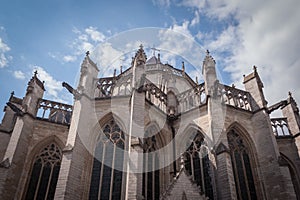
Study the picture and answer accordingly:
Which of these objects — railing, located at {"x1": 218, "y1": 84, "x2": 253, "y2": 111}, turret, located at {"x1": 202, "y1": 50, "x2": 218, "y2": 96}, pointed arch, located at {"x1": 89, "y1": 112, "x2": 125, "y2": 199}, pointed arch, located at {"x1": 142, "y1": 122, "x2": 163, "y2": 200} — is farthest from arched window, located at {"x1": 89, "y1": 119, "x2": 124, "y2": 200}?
railing, located at {"x1": 218, "y1": 84, "x2": 253, "y2": 111}

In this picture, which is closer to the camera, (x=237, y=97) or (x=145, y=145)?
(x=145, y=145)

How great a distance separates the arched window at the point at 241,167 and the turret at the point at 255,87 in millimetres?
2329

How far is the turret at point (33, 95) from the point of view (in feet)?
44.9

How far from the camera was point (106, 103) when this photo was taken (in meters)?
13.0

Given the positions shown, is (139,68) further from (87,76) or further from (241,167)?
(241,167)

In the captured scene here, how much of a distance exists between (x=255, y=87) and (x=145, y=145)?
22.9 feet

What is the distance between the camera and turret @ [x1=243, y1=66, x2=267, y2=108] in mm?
14188

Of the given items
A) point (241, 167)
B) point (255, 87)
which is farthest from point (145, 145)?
point (255, 87)

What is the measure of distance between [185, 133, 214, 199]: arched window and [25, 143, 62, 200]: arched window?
244 inches

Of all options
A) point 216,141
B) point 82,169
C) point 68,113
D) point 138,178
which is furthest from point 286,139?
point 68,113

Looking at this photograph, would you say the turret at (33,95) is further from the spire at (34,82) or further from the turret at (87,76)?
the turret at (87,76)

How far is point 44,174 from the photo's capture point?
12.7 metres

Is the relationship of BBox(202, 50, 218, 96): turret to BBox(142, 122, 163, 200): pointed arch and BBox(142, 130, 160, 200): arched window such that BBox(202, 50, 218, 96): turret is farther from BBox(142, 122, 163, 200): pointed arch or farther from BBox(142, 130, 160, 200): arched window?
BBox(142, 130, 160, 200): arched window

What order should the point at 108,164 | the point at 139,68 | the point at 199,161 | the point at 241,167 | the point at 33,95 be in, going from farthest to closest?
the point at 33,95
the point at 139,68
the point at 199,161
the point at 241,167
the point at 108,164
